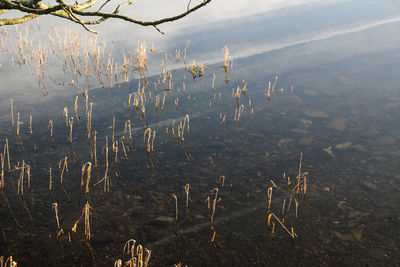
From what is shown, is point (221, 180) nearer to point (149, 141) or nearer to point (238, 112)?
point (149, 141)

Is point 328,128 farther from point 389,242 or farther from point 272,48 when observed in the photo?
point 272,48

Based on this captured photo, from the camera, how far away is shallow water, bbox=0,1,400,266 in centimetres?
498

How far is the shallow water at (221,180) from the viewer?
16.3 ft

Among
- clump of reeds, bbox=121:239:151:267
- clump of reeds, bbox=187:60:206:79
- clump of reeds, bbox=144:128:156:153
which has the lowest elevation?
clump of reeds, bbox=121:239:151:267

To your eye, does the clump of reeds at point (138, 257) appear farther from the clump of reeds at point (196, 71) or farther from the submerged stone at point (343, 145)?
the clump of reeds at point (196, 71)

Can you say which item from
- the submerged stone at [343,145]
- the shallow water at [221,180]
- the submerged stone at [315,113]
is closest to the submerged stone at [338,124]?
the shallow water at [221,180]

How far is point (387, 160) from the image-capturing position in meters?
7.16

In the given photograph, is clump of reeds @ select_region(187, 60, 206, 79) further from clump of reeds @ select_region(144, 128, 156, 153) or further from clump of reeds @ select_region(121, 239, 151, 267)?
clump of reeds @ select_region(121, 239, 151, 267)

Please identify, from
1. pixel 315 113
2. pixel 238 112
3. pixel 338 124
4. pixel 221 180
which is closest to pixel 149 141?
pixel 221 180

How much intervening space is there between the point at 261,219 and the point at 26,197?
4.09m

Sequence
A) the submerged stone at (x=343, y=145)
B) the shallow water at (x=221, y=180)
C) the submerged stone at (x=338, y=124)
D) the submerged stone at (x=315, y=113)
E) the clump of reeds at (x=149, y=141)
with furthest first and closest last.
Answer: the submerged stone at (x=315, y=113), the submerged stone at (x=338, y=124), the submerged stone at (x=343, y=145), the clump of reeds at (x=149, y=141), the shallow water at (x=221, y=180)

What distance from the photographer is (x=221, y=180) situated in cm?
682

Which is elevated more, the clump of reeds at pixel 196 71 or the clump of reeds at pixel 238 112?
the clump of reeds at pixel 196 71

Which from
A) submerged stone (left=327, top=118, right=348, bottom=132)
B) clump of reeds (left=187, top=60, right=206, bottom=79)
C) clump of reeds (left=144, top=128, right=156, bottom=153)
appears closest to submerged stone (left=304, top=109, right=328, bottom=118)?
submerged stone (left=327, top=118, right=348, bottom=132)
